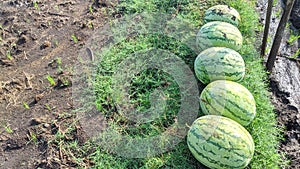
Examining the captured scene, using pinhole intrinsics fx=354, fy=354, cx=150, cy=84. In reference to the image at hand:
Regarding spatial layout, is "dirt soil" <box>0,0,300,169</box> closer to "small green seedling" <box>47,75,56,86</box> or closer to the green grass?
"small green seedling" <box>47,75,56,86</box>

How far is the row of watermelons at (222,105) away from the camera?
3070mm

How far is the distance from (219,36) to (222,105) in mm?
984

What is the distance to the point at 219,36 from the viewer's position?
399cm

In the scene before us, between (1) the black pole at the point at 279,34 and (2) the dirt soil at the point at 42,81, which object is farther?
(1) the black pole at the point at 279,34

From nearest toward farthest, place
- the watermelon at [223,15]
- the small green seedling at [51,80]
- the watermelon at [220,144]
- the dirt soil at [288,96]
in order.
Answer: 1. the watermelon at [220,144]
2. the dirt soil at [288,96]
3. the small green seedling at [51,80]
4. the watermelon at [223,15]

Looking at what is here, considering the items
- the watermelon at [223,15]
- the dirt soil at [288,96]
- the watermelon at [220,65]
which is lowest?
the dirt soil at [288,96]

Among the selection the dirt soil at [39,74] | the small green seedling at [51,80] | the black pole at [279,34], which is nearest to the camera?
the dirt soil at [39,74]

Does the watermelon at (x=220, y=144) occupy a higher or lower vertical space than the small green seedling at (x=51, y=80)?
lower

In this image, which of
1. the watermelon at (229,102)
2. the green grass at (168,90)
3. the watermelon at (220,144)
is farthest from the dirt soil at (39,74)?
the watermelon at (229,102)

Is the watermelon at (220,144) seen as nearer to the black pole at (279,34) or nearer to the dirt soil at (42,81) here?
the dirt soil at (42,81)

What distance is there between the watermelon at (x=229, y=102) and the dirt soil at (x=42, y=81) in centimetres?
80

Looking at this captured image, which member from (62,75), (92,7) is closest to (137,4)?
(92,7)

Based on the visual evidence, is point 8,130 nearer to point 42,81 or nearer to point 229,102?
point 42,81

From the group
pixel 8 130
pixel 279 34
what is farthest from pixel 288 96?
pixel 8 130
